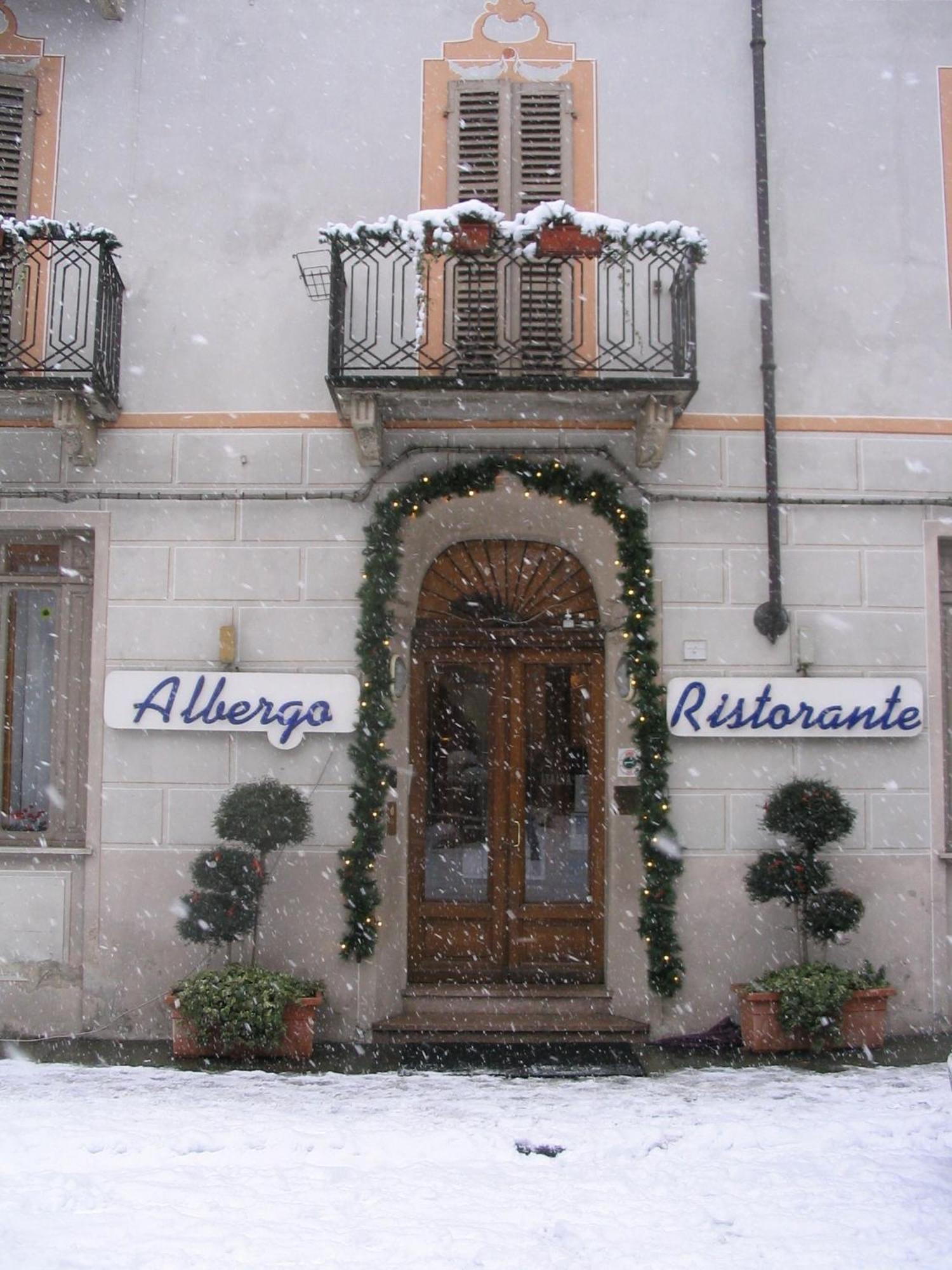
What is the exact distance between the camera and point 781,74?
9016 mm

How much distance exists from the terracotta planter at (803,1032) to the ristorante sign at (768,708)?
5.56ft

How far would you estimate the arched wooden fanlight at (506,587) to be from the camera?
9.25 metres

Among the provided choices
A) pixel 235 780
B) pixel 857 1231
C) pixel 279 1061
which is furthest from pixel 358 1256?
pixel 235 780

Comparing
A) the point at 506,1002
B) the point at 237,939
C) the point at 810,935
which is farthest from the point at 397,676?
the point at 810,935

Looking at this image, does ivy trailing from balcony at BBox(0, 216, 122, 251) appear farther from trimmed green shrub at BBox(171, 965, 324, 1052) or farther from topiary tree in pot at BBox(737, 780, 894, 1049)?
topiary tree in pot at BBox(737, 780, 894, 1049)

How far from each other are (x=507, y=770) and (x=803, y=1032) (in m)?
2.72

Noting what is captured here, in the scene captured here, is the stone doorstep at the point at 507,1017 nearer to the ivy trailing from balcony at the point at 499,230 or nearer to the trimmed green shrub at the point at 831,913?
the trimmed green shrub at the point at 831,913

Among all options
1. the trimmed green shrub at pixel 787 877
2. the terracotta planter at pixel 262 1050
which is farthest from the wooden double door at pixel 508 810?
the trimmed green shrub at pixel 787 877

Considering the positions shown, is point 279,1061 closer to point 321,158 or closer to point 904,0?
point 321,158

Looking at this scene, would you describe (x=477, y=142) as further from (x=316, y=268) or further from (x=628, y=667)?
(x=628, y=667)

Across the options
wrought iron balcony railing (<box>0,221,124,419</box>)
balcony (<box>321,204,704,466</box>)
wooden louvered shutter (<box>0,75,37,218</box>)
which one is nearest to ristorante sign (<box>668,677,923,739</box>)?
balcony (<box>321,204,704,466</box>)

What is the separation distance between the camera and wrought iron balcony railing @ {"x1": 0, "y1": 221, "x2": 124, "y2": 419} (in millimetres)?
8163

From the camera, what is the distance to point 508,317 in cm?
841

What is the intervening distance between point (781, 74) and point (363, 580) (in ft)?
15.6
